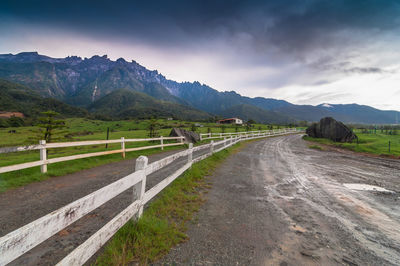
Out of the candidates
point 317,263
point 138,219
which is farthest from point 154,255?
point 317,263

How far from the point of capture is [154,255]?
8.30 feet

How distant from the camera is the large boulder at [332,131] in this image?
2302 centimetres

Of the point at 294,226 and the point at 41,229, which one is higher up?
the point at 41,229

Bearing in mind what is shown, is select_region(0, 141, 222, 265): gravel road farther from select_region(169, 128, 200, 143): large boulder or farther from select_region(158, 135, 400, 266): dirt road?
select_region(169, 128, 200, 143): large boulder

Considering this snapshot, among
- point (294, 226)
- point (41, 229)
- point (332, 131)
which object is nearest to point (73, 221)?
point (41, 229)

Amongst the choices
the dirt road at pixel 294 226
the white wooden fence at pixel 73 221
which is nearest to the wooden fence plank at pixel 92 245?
the white wooden fence at pixel 73 221

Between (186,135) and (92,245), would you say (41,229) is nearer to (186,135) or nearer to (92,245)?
(92,245)

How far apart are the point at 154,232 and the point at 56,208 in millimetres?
2754

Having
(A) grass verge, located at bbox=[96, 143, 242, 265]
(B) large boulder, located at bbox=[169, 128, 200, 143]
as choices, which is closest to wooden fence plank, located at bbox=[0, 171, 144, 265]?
(A) grass verge, located at bbox=[96, 143, 242, 265]

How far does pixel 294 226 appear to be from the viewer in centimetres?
351

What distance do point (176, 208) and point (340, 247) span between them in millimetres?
3166

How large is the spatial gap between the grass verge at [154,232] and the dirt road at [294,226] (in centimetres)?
19

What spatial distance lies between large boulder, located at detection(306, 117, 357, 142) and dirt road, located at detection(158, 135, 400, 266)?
834 inches

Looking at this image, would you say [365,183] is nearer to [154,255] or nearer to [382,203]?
[382,203]
